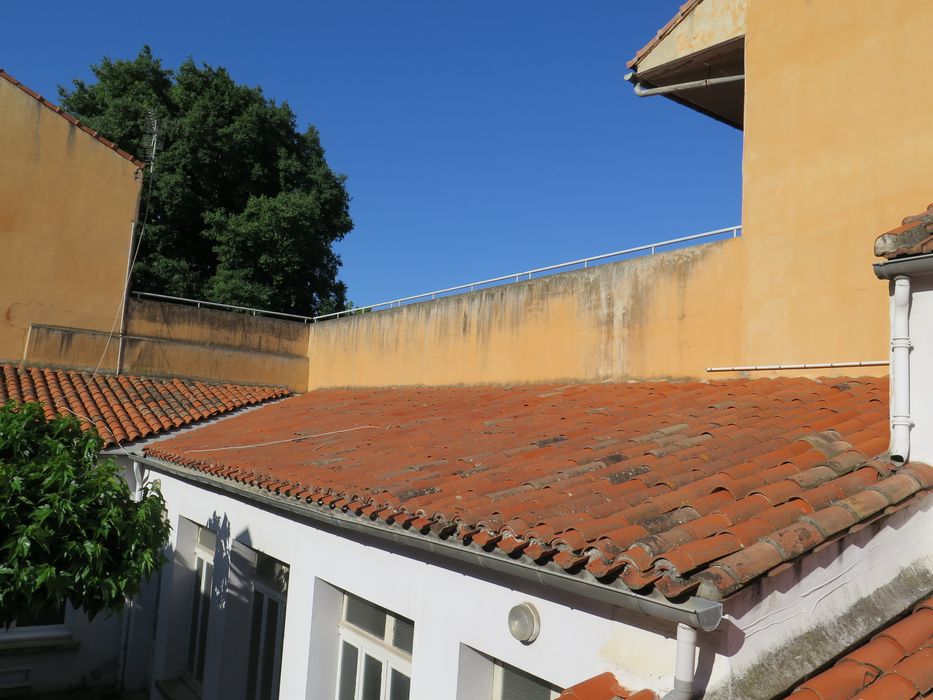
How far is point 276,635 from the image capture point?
27.7 ft

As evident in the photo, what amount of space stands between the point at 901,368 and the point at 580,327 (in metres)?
5.97

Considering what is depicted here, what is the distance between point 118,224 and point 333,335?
498 cm

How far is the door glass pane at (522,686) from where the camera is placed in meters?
4.66

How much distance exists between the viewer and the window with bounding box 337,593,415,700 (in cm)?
621

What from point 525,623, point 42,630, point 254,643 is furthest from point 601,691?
point 42,630

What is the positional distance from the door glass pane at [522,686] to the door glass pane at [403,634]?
4.25ft

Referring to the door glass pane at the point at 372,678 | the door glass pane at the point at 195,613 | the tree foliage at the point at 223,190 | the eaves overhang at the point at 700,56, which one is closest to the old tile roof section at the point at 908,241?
the door glass pane at the point at 372,678

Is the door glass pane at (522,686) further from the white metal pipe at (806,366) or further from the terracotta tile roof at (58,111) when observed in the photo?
the terracotta tile roof at (58,111)

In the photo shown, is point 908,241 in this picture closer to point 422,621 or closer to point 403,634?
point 422,621

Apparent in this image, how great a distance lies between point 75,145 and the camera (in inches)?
589

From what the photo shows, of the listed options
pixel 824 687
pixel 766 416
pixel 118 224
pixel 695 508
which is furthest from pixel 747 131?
pixel 118 224

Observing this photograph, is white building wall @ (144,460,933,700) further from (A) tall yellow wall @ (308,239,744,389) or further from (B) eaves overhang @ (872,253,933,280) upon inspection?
(A) tall yellow wall @ (308,239,744,389)

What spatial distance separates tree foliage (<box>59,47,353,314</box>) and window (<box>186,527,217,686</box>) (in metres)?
15.0

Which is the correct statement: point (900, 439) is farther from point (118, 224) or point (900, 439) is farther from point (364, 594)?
point (118, 224)
